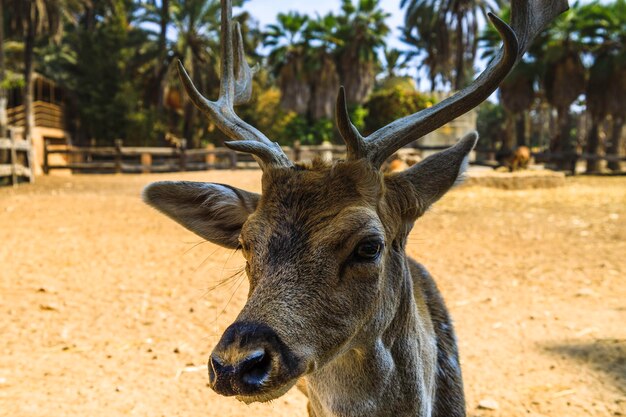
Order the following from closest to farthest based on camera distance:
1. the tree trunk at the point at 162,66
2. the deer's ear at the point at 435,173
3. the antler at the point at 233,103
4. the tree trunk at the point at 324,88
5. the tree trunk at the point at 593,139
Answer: the antler at the point at 233,103
the deer's ear at the point at 435,173
the tree trunk at the point at 593,139
the tree trunk at the point at 162,66
the tree trunk at the point at 324,88

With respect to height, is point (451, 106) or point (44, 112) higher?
point (44, 112)

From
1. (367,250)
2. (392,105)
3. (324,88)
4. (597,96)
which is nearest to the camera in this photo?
(367,250)

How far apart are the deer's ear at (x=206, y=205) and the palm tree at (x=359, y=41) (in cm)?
3296

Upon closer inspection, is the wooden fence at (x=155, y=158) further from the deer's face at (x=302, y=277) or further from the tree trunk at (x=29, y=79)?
the deer's face at (x=302, y=277)

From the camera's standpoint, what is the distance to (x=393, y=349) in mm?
2307

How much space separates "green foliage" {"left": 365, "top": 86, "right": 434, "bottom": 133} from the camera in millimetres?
29956

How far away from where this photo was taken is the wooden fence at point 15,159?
1652 cm

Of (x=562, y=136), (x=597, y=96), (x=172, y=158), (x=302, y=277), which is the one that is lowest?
(x=302, y=277)

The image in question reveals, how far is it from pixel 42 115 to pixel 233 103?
30.8 meters

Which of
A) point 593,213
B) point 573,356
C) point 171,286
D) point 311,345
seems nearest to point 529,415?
point 573,356

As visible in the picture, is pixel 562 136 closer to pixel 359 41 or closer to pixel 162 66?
pixel 359 41

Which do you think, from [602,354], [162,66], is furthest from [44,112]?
[602,354]

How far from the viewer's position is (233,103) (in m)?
3.14

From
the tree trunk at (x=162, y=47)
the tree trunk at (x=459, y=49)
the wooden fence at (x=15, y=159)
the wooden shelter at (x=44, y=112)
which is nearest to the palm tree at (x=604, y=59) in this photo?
the tree trunk at (x=459, y=49)
